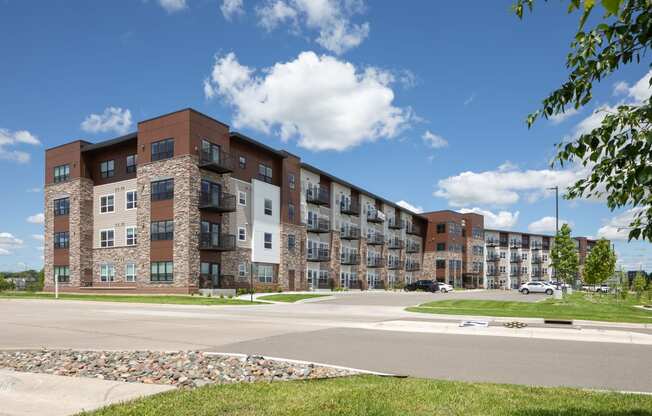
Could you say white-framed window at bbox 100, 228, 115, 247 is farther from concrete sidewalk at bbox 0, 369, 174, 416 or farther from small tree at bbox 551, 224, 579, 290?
concrete sidewalk at bbox 0, 369, 174, 416

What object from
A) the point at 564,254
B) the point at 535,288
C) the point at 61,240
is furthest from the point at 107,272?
the point at 535,288

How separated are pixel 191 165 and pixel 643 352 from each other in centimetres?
3460

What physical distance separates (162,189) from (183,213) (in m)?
3.44

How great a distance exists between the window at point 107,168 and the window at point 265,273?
16818mm

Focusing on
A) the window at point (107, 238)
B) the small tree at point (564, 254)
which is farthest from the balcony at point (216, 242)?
the small tree at point (564, 254)

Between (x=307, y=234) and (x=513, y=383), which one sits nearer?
(x=513, y=383)

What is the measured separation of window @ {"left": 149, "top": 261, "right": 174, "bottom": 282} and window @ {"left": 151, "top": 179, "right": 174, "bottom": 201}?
548cm

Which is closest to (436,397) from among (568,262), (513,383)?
(513,383)

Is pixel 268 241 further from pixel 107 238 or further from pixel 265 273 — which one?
pixel 107 238

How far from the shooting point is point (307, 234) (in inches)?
2270

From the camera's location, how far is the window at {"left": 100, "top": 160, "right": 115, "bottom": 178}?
4838 cm

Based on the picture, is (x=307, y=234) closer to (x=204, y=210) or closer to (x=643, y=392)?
(x=204, y=210)

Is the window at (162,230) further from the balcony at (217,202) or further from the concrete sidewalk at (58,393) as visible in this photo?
the concrete sidewalk at (58,393)

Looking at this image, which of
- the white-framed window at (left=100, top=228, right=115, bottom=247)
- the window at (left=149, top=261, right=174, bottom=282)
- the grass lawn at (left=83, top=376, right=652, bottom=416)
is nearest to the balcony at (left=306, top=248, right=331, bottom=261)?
the window at (left=149, top=261, right=174, bottom=282)
